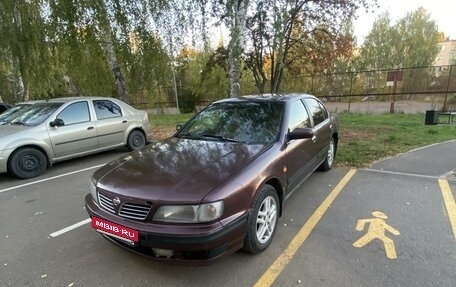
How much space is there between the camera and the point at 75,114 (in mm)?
6441

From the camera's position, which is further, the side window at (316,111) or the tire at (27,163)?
the tire at (27,163)

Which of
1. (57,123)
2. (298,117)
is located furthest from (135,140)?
(298,117)

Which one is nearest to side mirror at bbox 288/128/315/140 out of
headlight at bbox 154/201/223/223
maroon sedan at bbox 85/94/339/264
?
maroon sedan at bbox 85/94/339/264

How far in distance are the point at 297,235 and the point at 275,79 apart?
9635 millimetres

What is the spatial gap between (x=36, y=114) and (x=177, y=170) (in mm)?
5004

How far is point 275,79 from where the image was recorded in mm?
12195

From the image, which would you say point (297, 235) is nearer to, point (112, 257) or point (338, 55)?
point (112, 257)

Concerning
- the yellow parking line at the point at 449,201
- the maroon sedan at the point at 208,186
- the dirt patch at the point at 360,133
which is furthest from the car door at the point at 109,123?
the yellow parking line at the point at 449,201

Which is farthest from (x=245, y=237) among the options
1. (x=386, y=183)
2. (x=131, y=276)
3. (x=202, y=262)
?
(x=386, y=183)

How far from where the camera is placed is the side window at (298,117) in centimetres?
377

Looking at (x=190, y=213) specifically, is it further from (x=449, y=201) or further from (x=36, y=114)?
(x=36, y=114)

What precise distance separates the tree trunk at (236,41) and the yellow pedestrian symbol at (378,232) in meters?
6.26

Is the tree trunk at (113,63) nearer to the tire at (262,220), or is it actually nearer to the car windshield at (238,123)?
the car windshield at (238,123)

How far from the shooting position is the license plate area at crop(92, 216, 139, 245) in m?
2.42
